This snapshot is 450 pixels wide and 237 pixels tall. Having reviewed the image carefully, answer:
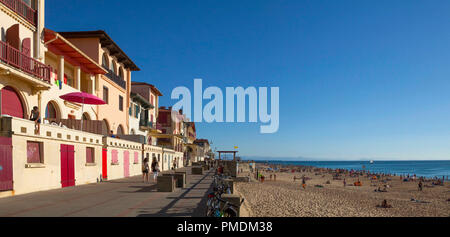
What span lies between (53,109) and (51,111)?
0.16 m

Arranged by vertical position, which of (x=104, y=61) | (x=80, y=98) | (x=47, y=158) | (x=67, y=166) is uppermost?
(x=104, y=61)

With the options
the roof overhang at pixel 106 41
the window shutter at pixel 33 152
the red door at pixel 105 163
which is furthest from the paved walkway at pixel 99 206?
the roof overhang at pixel 106 41

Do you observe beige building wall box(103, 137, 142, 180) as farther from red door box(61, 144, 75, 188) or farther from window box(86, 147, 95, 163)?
red door box(61, 144, 75, 188)

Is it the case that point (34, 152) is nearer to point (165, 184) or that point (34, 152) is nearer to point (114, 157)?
point (165, 184)

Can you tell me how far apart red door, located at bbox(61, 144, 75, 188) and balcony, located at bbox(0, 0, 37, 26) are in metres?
6.54

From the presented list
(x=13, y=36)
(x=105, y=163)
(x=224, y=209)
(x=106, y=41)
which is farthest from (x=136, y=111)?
(x=224, y=209)

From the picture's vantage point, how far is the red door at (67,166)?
1334cm

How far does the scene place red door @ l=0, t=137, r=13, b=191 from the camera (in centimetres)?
958

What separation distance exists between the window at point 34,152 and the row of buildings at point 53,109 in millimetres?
35

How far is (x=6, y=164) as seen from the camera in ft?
32.0

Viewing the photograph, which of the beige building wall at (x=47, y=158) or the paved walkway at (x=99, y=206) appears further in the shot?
the beige building wall at (x=47, y=158)

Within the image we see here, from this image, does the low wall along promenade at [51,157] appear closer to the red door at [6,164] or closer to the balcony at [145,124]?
the red door at [6,164]

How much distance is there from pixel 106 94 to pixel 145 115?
36.8 feet
